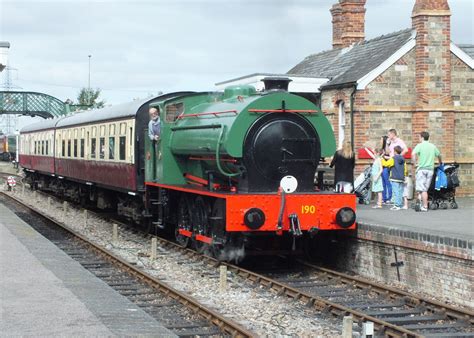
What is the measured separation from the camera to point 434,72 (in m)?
20.6

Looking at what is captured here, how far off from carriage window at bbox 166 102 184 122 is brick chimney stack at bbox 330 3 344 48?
→ 581 inches

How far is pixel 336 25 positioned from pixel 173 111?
15.7m

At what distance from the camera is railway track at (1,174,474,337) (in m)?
8.24

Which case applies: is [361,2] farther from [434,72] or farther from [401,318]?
[401,318]

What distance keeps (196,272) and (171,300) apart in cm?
213

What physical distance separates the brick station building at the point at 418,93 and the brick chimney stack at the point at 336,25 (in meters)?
6.31

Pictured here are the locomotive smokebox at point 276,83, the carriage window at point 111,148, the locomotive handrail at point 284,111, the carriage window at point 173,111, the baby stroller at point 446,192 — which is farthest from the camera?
the carriage window at point 111,148

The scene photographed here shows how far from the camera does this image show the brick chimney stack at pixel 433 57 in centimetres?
2038

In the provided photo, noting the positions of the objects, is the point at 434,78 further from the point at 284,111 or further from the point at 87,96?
the point at 87,96

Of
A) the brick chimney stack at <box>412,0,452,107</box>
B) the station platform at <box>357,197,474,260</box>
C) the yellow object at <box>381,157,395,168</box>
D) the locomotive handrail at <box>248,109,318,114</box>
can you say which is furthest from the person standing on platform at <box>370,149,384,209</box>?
the brick chimney stack at <box>412,0,452,107</box>

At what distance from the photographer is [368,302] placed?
9617 millimetres

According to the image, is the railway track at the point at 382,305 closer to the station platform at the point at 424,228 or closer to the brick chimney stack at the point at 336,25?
the station platform at the point at 424,228

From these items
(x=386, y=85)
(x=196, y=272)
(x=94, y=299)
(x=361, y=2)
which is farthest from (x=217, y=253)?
(x=361, y=2)

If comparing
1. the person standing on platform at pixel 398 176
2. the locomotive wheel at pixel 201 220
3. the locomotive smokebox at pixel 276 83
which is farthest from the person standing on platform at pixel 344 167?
the locomotive wheel at pixel 201 220
